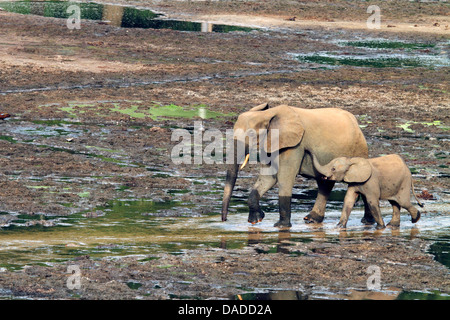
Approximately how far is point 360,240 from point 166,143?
7.27 metres

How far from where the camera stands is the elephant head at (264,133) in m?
14.3

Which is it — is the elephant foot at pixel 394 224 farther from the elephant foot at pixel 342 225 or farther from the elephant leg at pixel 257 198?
the elephant leg at pixel 257 198

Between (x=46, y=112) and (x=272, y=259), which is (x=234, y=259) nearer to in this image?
(x=272, y=259)

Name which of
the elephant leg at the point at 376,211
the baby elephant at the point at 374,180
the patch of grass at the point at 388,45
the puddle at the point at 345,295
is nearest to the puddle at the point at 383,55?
the patch of grass at the point at 388,45

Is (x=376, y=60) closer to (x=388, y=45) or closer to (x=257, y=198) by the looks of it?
(x=388, y=45)

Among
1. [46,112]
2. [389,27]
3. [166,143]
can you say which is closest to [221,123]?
[166,143]

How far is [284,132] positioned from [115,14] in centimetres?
2549

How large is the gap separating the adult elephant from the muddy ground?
36.8 inches

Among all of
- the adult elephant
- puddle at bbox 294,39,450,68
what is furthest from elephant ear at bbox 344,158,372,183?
puddle at bbox 294,39,450,68

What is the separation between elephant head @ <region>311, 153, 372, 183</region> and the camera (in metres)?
14.2

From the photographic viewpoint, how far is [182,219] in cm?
1451

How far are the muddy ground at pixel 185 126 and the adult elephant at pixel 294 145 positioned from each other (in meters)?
0.94

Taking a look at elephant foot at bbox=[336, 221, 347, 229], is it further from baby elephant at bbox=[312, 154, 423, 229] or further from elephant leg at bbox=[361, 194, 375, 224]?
elephant leg at bbox=[361, 194, 375, 224]

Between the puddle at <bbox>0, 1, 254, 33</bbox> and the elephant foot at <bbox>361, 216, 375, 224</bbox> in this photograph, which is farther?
the puddle at <bbox>0, 1, 254, 33</bbox>
